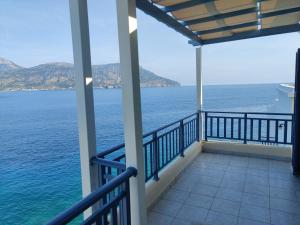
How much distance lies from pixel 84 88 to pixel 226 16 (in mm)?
2302

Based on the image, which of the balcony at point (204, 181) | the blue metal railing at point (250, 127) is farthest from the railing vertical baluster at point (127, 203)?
the blue metal railing at point (250, 127)

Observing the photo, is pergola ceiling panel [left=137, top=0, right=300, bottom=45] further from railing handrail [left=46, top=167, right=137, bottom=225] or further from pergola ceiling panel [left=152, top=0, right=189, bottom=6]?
railing handrail [left=46, top=167, right=137, bottom=225]

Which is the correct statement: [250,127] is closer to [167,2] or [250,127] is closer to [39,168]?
[167,2]

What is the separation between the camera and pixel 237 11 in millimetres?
2787

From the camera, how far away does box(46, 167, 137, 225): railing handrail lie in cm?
98

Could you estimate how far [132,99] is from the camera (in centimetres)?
162

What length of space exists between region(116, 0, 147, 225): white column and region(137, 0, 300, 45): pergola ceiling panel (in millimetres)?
706

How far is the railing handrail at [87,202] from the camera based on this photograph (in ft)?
3.23

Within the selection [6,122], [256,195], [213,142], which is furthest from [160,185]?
[6,122]

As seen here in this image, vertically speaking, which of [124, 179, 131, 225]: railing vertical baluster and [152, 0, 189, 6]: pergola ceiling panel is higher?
[152, 0, 189, 6]: pergola ceiling panel

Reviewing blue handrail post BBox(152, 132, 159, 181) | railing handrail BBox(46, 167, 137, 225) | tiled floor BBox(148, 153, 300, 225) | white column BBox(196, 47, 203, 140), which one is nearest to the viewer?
railing handrail BBox(46, 167, 137, 225)

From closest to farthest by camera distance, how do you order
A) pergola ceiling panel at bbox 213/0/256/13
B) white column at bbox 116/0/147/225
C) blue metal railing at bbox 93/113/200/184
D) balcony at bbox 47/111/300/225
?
white column at bbox 116/0/147/225
balcony at bbox 47/111/300/225
blue metal railing at bbox 93/113/200/184
pergola ceiling panel at bbox 213/0/256/13

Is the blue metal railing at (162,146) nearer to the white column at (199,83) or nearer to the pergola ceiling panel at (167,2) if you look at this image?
the white column at (199,83)

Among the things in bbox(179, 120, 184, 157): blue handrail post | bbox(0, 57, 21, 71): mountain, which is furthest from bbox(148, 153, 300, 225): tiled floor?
bbox(0, 57, 21, 71): mountain
